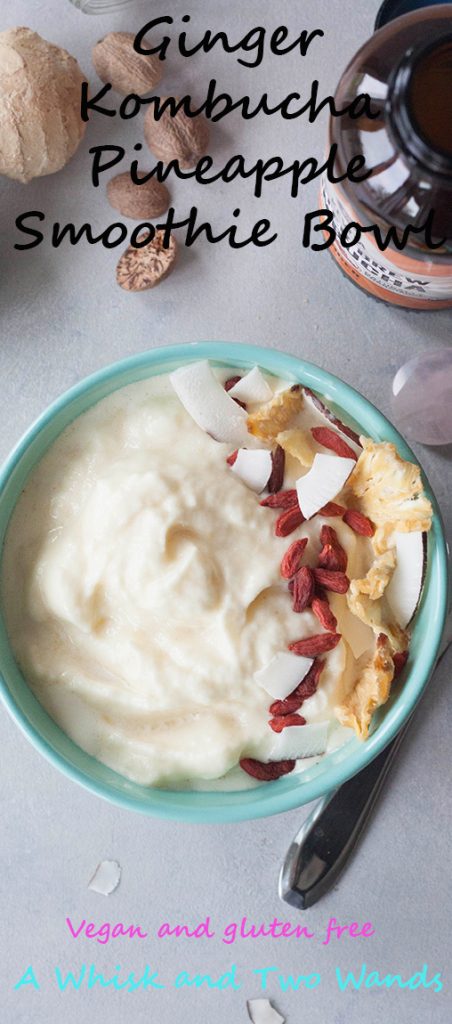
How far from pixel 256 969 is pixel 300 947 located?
62 mm

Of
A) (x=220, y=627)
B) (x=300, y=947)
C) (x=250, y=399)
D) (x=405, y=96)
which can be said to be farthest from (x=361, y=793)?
(x=405, y=96)

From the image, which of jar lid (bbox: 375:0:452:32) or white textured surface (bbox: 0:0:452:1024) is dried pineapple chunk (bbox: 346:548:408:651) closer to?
white textured surface (bbox: 0:0:452:1024)

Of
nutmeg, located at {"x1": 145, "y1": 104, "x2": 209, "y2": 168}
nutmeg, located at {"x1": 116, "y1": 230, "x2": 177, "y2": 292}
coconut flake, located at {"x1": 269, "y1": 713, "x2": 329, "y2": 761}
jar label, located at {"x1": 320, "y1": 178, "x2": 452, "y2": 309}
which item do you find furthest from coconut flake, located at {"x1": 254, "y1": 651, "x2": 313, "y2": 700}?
nutmeg, located at {"x1": 145, "y1": 104, "x2": 209, "y2": 168}

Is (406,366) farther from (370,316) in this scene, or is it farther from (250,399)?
(250,399)

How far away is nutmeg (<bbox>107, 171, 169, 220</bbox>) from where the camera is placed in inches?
49.8

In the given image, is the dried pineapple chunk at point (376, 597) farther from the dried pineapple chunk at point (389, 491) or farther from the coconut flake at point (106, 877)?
the coconut flake at point (106, 877)

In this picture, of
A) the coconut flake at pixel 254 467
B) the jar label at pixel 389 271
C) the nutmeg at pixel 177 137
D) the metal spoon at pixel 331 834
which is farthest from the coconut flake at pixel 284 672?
the nutmeg at pixel 177 137

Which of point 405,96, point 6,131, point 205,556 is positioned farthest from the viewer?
point 6,131

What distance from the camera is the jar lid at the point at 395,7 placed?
1.19 metres

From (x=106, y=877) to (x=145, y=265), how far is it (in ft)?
2.52

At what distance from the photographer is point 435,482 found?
4.13ft

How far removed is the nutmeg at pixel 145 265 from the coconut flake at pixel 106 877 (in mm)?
720

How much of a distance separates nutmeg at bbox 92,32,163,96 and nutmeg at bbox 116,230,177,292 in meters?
0.18

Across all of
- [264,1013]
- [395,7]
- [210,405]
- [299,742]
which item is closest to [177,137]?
[395,7]
